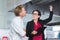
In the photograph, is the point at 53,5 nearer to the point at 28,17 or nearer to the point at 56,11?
the point at 56,11

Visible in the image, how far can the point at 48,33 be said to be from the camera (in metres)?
2.37

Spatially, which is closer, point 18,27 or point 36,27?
point 18,27

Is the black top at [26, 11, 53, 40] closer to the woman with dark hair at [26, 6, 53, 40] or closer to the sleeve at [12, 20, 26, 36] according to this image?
the woman with dark hair at [26, 6, 53, 40]

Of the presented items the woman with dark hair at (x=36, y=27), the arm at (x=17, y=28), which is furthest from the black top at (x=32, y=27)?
the arm at (x=17, y=28)

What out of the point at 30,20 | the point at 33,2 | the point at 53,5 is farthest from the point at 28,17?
the point at 53,5

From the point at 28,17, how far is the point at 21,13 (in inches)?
9.0

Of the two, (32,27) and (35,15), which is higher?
(35,15)

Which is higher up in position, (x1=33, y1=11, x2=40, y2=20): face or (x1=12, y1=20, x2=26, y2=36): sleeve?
(x1=33, y1=11, x2=40, y2=20): face

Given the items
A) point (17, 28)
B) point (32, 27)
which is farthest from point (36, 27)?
point (17, 28)

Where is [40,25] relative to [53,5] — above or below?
below

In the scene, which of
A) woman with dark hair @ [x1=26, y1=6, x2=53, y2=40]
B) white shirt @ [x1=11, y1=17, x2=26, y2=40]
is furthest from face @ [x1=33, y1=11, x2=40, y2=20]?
white shirt @ [x1=11, y1=17, x2=26, y2=40]

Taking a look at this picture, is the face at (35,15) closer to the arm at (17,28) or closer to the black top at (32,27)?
the black top at (32,27)

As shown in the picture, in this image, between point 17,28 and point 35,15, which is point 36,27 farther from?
point 17,28

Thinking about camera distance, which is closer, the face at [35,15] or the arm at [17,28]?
the arm at [17,28]
